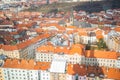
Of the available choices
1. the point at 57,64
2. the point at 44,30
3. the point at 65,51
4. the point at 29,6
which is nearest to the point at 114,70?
the point at 57,64

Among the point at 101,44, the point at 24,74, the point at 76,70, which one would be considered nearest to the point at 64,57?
the point at 76,70

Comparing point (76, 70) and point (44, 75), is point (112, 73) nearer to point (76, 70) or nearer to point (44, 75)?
point (76, 70)

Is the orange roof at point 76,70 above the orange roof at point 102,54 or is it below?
above

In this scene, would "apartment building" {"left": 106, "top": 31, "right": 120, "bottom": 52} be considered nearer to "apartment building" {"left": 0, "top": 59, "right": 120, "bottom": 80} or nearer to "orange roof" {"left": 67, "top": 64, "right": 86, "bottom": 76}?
"apartment building" {"left": 0, "top": 59, "right": 120, "bottom": 80}

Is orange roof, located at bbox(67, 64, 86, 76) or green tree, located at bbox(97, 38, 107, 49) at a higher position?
orange roof, located at bbox(67, 64, 86, 76)

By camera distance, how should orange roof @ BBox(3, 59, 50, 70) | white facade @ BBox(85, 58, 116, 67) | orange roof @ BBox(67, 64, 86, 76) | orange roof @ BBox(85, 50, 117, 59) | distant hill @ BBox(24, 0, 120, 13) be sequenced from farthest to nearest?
distant hill @ BBox(24, 0, 120, 13), white facade @ BBox(85, 58, 116, 67), orange roof @ BBox(85, 50, 117, 59), orange roof @ BBox(3, 59, 50, 70), orange roof @ BBox(67, 64, 86, 76)

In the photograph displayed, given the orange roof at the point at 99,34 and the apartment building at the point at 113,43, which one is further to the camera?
the orange roof at the point at 99,34

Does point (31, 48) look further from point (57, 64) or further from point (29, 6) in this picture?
point (29, 6)

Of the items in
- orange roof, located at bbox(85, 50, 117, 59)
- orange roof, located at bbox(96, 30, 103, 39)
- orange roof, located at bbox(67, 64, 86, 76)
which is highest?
orange roof, located at bbox(67, 64, 86, 76)

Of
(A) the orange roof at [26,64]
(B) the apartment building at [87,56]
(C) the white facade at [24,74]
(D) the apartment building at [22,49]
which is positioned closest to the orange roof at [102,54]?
(B) the apartment building at [87,56]

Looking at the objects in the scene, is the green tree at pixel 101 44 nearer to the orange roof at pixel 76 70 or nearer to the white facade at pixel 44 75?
the orange roof at pixel 76 70

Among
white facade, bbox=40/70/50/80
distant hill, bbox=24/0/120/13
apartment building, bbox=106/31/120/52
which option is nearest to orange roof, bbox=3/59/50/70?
white facade, bbox=40/70/50/80

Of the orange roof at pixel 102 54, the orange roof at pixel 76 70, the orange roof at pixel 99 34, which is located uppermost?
the orange roof at pixel 76 70
